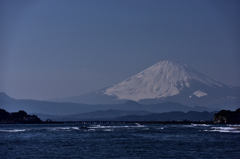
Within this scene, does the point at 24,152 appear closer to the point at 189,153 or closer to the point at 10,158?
the point at 10,158

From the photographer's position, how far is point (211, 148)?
222 ft

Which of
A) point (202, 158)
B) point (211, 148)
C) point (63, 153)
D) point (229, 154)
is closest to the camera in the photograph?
point (202, 158)

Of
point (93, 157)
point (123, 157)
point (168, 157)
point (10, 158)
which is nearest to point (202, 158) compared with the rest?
point (168, 157)

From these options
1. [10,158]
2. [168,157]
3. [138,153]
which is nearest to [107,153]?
[138,153]

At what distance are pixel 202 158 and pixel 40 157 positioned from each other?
70.5 ft

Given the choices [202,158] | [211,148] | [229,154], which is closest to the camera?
[202,158]

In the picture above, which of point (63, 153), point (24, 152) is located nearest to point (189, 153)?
point (63, 153)

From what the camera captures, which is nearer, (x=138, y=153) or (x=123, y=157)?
(x=123, y=157)

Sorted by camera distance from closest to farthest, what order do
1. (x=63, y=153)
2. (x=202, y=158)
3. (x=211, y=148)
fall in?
(x=202, y=158), (x=63, y=153), (x=211, y=148)

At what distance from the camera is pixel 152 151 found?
213 ft

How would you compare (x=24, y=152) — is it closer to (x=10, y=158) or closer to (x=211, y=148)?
(x=10, y=158)

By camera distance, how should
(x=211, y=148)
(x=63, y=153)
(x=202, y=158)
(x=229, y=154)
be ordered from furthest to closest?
(x=211, y=148) → (x=63, y=153) → (x=229, y=154) → (x=202, y=158)

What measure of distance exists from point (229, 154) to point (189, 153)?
5566mm

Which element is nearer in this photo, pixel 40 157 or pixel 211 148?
pixel 40 157
